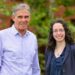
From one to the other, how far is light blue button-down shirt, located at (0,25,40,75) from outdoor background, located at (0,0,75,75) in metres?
3.66

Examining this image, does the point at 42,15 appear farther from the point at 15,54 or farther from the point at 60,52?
the point at 15,54

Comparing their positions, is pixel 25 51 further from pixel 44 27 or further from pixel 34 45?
pixel 44 27

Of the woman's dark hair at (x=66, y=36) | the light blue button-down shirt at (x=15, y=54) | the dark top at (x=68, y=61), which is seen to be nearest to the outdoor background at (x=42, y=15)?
the woman's dark hair at (x=66, y=36)

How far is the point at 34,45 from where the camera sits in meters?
6.13

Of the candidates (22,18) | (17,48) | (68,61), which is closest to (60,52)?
(68,61)

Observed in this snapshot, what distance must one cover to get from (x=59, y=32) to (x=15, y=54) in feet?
2.47

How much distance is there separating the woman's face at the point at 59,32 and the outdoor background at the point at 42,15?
3.52 meters

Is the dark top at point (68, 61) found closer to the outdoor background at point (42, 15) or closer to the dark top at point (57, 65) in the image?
the dark top at point (57, 65)

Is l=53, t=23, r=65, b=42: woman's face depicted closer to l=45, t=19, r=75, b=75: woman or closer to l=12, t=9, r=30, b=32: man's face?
l=45, t=19, r=75, b=75: woman

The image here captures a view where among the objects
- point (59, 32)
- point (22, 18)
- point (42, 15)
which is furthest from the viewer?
point (42, 15)

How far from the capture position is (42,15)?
11.8 metres

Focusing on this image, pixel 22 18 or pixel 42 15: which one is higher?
pixel 22 18

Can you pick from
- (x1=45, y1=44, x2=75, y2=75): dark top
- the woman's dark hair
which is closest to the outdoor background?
the woman's dark hair

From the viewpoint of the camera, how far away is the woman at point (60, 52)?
622 cm
